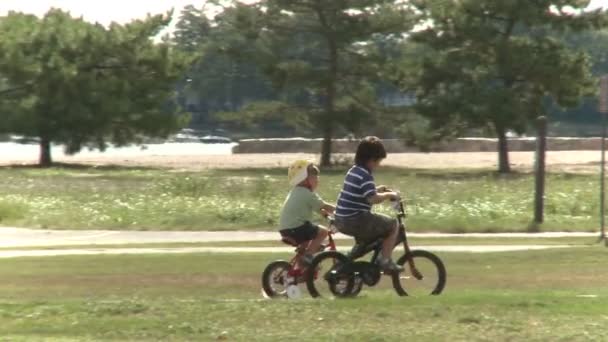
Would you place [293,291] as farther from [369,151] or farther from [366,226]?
[369,151]

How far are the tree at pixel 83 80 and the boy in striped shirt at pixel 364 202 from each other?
37.1 meters

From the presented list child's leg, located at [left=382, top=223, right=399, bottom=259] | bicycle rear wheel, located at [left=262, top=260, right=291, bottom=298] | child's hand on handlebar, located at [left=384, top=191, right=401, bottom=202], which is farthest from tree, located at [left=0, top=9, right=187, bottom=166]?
child's hand on handlebar, located at [left=384, top=191, right=401, bottom=202]

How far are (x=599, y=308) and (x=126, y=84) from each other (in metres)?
40.7

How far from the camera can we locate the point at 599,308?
476 inches

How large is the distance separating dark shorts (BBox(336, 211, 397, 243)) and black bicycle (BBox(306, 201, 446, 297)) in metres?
0.11

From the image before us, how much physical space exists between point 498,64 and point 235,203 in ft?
65.2

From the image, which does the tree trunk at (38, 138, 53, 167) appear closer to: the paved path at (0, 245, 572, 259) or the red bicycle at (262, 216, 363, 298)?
the paved path at (0, 245, 572, 259)

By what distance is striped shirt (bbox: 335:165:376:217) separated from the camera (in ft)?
44.1

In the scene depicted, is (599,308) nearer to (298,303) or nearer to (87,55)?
(298,303)

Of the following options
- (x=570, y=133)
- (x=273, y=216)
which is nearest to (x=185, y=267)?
(x=273, y=216)

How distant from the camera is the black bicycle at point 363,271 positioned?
13.7 meters

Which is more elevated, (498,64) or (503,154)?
(498,64)

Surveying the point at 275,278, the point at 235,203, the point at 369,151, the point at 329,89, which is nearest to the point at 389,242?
the point at 369,151

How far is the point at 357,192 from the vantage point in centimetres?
1349
